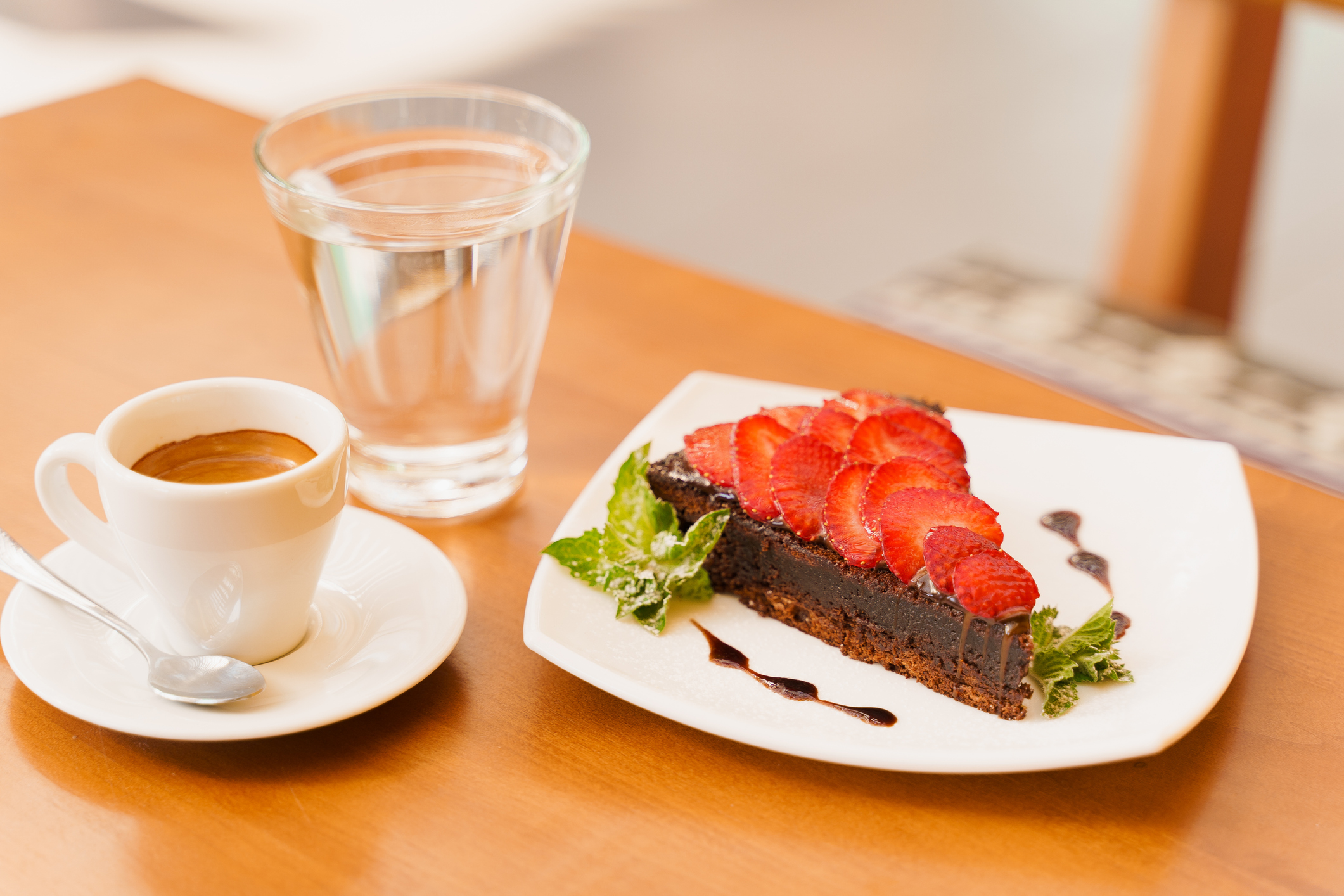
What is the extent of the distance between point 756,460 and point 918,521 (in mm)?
151

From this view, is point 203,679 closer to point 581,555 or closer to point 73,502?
point 73,502

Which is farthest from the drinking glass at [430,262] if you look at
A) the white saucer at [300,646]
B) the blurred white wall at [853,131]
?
the blurred white wall at [853,131]

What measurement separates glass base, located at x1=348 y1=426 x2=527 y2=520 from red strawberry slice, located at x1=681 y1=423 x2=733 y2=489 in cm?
20

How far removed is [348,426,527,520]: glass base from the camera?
110 centimetres

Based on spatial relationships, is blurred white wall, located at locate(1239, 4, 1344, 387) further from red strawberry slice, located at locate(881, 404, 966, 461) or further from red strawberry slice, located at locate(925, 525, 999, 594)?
red strawberry slice, located at locate(925, 525, 999, 594)

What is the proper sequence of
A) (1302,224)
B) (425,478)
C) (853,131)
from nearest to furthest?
1. (425,478)
2. (1302,224)
3. (853,131)

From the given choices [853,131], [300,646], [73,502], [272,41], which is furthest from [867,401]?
[272,41]

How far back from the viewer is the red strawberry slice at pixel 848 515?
0.94 metres

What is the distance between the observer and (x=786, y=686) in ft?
2.98

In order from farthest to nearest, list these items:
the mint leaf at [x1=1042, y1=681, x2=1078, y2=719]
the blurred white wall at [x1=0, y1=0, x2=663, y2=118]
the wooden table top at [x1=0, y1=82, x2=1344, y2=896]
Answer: the blurred white wall at [x1=0, y1=0, x2=663, y2=118] < the mint leaf at [x1=1042, y1=681, x2=1078, y2=719] < the wooden table top at [x1=0, y1=82, x2=1344, y2=896]

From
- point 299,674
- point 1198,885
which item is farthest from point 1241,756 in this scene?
point 299,674

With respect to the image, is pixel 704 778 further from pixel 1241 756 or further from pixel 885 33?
pixel 885 33

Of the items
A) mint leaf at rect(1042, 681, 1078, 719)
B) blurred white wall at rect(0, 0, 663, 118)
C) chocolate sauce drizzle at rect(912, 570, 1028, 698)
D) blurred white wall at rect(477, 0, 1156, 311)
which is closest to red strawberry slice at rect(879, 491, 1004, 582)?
chocolate sauce drizzle at rect(912, 570, 1028, 698)

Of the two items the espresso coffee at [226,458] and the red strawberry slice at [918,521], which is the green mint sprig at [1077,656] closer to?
the red strawberry slice at [918,521]
